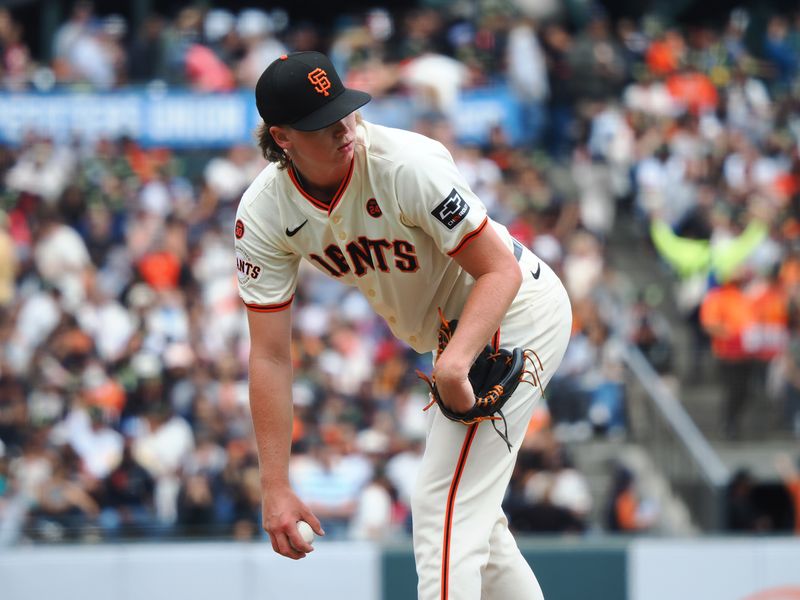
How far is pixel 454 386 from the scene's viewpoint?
4320mm

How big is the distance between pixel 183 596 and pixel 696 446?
429cm

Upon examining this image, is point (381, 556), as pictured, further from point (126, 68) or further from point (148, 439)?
point (126, 68)

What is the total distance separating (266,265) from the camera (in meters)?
4.79

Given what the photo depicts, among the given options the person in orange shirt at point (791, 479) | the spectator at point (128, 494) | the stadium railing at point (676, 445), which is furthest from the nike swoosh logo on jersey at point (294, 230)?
the person in orange shirt at point (791, 479)

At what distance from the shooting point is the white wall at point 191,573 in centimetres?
857

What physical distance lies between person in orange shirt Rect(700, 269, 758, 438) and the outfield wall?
336 centimetres

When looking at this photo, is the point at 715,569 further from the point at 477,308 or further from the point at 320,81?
the point at 320,81

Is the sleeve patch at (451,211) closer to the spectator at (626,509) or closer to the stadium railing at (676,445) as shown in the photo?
the spectator at (626,509)

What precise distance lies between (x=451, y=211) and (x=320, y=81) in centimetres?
58

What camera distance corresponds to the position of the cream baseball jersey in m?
4.41

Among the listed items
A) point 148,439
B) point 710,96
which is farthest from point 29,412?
point 710,96

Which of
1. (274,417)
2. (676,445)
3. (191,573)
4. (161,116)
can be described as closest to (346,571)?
(191,573)

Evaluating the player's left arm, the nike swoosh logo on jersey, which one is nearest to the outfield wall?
the nike swoosh logo on jersey

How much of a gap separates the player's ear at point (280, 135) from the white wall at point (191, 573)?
4587 mm
